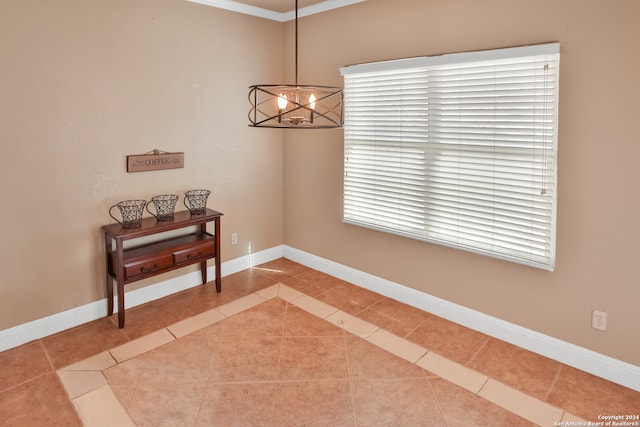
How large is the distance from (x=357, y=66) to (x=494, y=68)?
1.21 meters

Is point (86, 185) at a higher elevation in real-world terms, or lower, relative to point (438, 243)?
higher

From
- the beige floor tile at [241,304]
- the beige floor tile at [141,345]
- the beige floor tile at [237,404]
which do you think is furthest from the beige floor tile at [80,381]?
the beige floor tile at [241,304]

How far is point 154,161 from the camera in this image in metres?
→ 3.53

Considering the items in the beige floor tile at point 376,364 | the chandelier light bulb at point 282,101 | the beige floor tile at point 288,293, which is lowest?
the beige floor tile at point 376,364

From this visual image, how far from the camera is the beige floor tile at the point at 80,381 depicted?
2.46m

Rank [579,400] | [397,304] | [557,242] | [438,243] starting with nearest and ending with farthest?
[579,400]
[557,242]
[438,243]
[397,304]

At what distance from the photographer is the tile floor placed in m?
2.29

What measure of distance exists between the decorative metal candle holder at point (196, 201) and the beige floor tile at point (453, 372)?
222 cm

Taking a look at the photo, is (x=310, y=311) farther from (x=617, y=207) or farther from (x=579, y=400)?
(x=617, y=207)

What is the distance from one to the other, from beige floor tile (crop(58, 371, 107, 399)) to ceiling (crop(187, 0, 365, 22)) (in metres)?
3.02

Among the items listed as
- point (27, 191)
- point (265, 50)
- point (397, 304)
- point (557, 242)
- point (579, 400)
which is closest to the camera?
point (579, 400)

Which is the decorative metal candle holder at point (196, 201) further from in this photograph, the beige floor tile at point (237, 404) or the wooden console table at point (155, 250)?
the beige floor tile at point (237, 404)

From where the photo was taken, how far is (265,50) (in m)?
4.23

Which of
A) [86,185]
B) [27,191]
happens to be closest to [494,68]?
[86,185]
